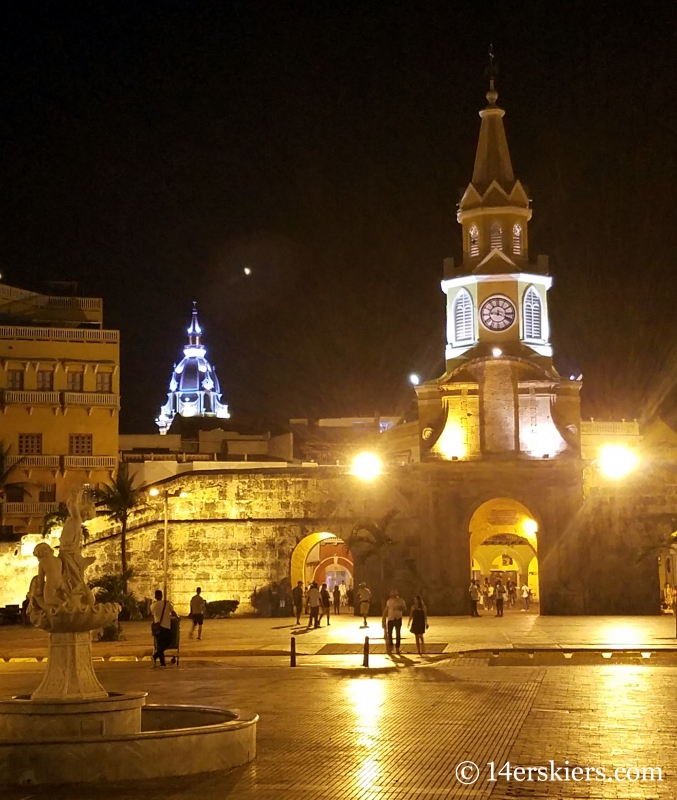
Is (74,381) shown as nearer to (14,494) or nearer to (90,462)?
(90,462)

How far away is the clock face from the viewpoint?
170ft

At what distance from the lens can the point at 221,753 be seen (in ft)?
46.4

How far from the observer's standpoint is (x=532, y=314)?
5238cm

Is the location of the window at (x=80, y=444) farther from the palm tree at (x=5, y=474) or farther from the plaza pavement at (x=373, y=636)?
the plaza pavement at (x=373, y=636)

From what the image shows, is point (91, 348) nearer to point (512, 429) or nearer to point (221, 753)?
point (512, 429)

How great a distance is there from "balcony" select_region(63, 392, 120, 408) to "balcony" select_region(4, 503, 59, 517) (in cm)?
480

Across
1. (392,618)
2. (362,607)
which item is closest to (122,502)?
(362,607)

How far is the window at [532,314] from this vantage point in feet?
171

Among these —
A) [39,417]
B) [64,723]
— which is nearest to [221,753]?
[64,723]

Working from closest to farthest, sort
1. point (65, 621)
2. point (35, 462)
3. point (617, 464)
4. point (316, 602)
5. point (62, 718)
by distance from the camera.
Answer: point (62, 718) < point (65, 621) < point (316, 602) < point (617, 464) < point (35, 462)

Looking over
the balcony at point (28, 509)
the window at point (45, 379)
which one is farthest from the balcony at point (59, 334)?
the balcony at point (28, 509)

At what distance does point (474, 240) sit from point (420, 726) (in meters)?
37.9

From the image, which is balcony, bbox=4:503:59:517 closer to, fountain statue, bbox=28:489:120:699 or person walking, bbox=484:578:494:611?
person walking, bbox=484:578:494:611

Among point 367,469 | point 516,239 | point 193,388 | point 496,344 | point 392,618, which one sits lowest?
point 392,618
